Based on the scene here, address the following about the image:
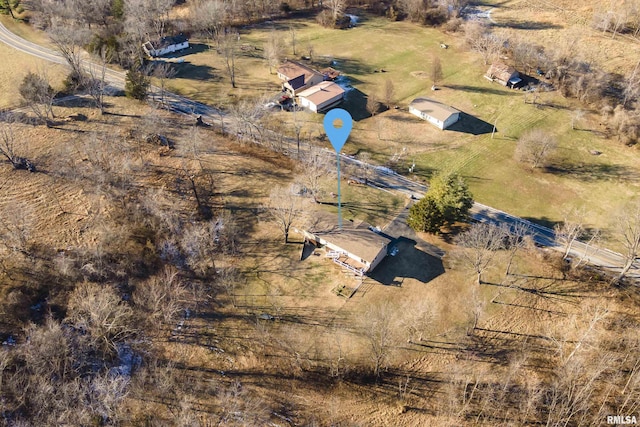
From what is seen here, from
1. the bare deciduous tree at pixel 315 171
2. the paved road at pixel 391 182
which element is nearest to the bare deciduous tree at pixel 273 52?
the paved road at pixel 391 182

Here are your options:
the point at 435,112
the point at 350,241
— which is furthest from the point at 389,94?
the point at 350,241

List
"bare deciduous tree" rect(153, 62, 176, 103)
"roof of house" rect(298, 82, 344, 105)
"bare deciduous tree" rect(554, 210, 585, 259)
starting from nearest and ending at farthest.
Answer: "bare deciduous tree" rect(554, 210, 585, 259) → "roof of house" rect(298, 82, 344, 105) → "bare deciduous tree" rect(153, 62, 176, 103)

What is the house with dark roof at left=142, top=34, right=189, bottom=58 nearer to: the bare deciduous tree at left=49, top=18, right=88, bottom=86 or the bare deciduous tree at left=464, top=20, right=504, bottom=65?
the bare deciduous tree at left=49, top=18, right=88, bottom=86

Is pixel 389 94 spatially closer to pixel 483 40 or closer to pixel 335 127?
pixel 483 40

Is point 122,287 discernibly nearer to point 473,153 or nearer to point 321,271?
point 321,271

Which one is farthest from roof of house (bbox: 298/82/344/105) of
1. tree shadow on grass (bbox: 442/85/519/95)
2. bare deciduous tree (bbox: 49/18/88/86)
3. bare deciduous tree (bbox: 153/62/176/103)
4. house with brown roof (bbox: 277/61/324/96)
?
bare deciduous tree (bbox: 49/18/88/86)

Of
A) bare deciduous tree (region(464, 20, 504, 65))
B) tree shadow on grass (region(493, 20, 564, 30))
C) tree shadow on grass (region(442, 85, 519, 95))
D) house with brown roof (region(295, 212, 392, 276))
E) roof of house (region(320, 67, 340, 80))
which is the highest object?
tree shadow on grass (region(493, 20, 564, 30))

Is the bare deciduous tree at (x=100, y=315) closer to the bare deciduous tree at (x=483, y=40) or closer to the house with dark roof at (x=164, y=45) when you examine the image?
the house with dark roof at (x=164, y=45)
